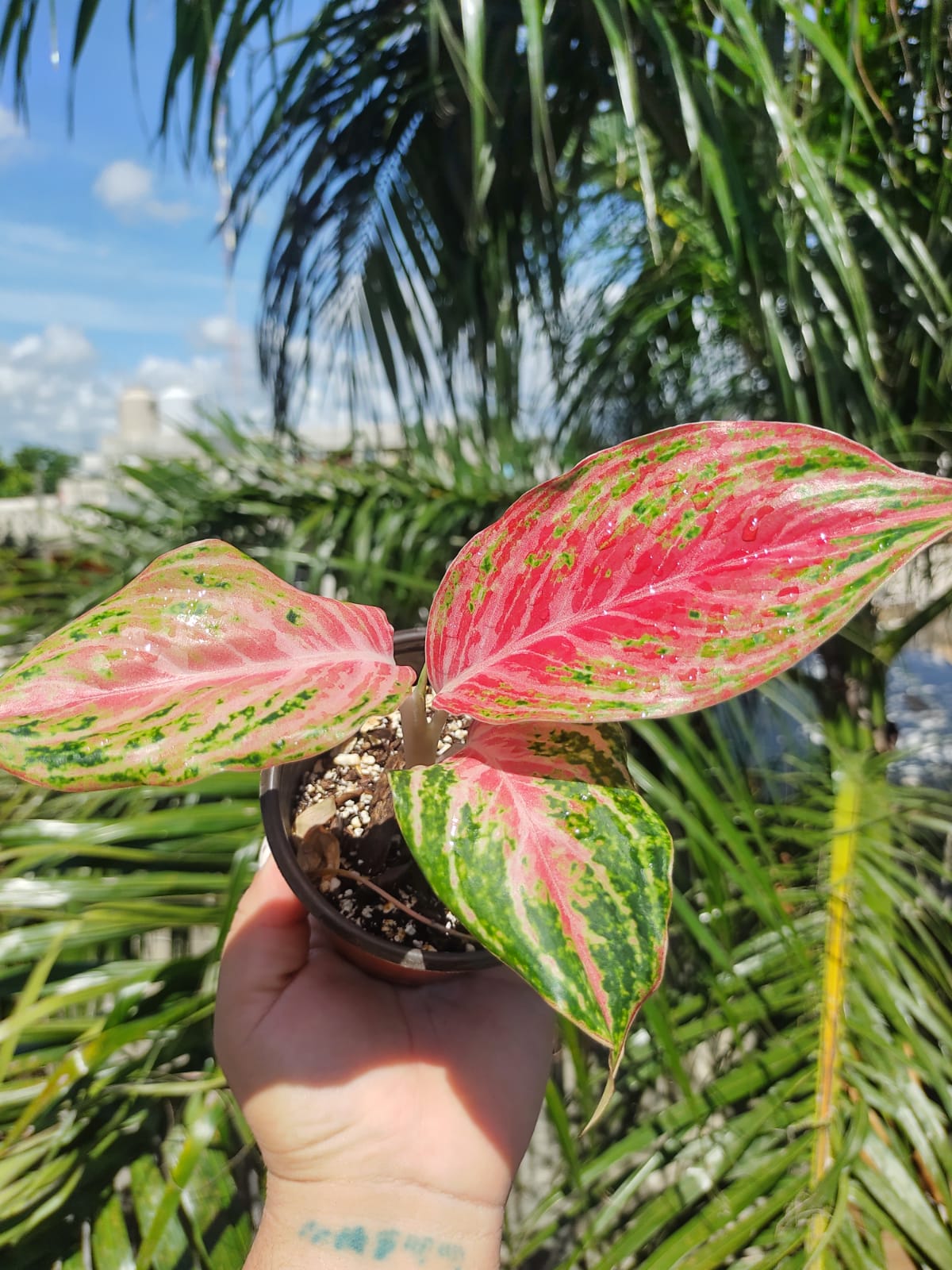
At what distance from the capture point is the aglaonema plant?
0.73ft

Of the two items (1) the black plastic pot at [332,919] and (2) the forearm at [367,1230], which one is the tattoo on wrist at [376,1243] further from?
(1) the black plastic pot at [332,919]

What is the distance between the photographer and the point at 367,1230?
35 centimetres

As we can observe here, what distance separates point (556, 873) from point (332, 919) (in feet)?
0.46

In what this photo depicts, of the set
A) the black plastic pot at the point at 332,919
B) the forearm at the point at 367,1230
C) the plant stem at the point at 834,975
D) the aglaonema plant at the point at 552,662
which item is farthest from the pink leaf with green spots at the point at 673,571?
the plant stem at the point at 834,975

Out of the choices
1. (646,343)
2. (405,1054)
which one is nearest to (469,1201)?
(405,1054)

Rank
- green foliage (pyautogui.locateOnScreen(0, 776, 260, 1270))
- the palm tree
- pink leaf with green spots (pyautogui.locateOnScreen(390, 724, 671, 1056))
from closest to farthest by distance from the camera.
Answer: pink leaf with green spots (pyautogui.locateOnScreen(390, 724, 671, 1056)), green foliage (pyautogui.locateOnScreen(0, 776, 260, 1270)), the palm tree

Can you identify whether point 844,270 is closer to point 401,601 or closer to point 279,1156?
point 401,601

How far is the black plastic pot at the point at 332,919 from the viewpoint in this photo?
325mm

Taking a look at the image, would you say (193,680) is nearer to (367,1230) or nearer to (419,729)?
(419,729)

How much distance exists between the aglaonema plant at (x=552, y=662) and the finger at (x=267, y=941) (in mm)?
177

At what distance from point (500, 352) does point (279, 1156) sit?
0.95m

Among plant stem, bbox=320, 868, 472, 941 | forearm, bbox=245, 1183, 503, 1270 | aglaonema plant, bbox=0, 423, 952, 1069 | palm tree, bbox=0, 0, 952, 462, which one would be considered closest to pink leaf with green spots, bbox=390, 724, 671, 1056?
aglaonema plant, bbox=0, 423, 952, 1069

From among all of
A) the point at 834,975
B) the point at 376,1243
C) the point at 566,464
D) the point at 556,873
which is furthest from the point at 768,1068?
the point at 566,464

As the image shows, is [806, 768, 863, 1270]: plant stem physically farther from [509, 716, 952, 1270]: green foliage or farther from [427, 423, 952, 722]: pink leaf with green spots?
[427, 423, 952, 722]: pink leaf with green spots
